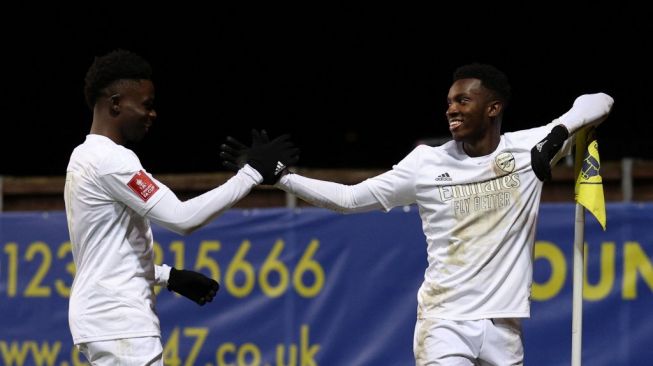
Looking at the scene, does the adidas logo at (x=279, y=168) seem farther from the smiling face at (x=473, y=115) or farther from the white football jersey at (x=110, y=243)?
the smiling face at (x=473, y=115)

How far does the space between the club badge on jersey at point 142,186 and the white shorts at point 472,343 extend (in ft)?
4.42

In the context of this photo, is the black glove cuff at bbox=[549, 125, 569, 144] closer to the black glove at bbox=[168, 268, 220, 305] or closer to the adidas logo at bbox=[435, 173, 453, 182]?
the adidas logo at bbox=[435, 173, 453, 182]

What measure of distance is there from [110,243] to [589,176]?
2221mm

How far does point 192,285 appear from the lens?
198 inches

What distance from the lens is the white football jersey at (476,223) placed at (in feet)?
16.1

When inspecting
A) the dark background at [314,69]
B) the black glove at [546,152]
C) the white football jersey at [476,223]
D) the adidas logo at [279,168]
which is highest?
the dark background at [314,69]

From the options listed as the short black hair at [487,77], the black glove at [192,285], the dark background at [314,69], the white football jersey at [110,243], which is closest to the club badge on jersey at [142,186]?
the white football jersey at [110,243]

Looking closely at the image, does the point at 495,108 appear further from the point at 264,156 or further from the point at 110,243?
the point at 110,243

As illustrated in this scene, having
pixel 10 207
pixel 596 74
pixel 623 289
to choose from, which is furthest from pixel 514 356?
pixel 596 74

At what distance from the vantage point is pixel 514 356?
16.1 feet

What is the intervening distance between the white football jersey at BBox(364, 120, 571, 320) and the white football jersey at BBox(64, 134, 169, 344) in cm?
121

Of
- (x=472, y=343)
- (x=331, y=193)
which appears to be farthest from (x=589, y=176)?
(x=331, y=193)

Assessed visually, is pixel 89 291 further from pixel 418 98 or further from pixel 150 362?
pixel 418 98

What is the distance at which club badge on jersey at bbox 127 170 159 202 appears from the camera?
4414mm
